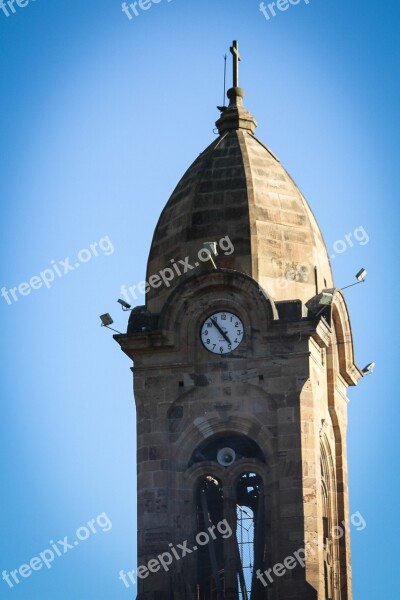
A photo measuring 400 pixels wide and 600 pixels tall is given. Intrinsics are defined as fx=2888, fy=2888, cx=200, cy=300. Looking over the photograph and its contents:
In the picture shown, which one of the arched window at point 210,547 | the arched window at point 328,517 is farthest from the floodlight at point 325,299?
the arched window at point 210,547

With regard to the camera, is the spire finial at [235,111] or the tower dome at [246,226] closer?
the tower dome at [246,226]

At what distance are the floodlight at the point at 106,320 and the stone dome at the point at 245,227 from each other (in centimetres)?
146

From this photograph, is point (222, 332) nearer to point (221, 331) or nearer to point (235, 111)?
point (221, 331)

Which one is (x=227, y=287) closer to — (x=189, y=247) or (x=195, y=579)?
(x=189, y=247)

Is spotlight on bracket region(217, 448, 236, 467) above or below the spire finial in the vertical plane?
below

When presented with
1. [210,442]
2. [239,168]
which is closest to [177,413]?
[210,442]

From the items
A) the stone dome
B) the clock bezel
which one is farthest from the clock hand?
the stone dome

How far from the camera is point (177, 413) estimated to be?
85500 mm

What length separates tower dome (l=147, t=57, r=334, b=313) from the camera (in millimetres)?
85812

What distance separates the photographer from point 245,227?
282 feet

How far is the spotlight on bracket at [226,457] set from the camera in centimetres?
8475

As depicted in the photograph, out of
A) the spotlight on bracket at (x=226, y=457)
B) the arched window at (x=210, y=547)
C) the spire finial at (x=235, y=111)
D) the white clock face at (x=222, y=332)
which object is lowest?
the arched window at (x=210, y=547)

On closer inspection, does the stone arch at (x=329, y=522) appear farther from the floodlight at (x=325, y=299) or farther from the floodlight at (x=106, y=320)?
the floodlight at (x=106, y=320)

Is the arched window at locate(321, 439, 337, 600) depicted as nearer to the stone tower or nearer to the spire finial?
the stone tower
